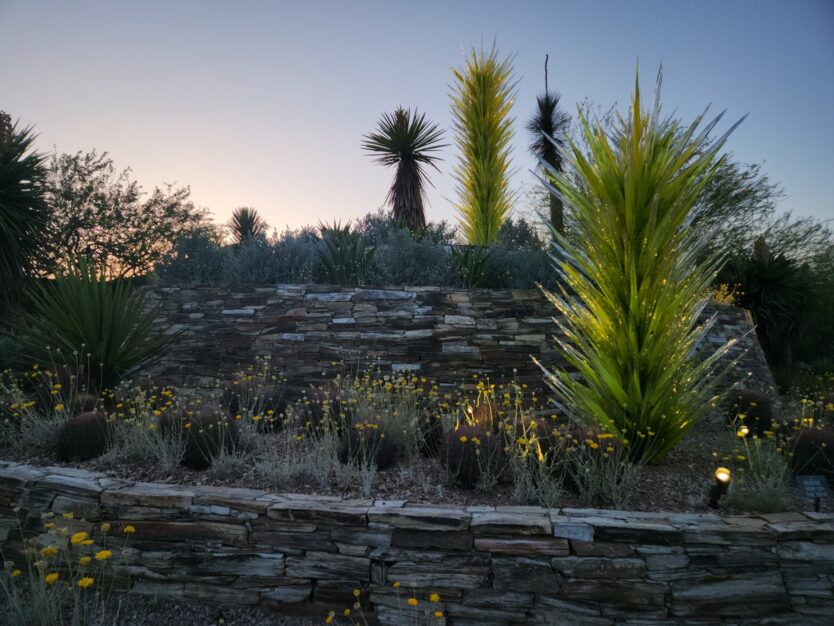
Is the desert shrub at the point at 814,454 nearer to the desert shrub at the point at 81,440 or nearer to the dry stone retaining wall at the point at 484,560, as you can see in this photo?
the dry stone retaining wall at the point at 484,560

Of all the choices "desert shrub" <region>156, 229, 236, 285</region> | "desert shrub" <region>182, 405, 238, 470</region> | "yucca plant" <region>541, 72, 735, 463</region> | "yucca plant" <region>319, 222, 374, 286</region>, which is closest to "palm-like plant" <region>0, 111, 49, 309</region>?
"desert shrub" <region>156, 229, 236, 285</region>

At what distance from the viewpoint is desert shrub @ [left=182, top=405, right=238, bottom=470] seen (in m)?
4.41

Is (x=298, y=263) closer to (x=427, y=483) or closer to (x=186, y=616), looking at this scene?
(x=427, y=483)

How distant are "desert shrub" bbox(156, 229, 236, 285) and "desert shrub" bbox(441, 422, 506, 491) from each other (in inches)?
222

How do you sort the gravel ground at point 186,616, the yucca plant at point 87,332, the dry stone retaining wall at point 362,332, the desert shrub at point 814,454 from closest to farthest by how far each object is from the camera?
the gravel ground at point 186,616 → the desert shrub at point 814,454 → the yucca plant at point 87,332 → the dry stone retaining wall at point 362,332

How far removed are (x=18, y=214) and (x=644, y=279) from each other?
10905mm

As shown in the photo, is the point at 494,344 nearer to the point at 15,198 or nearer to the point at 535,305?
the point at 535,305

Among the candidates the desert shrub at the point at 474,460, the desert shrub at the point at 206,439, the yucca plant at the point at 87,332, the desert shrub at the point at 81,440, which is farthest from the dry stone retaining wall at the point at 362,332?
the desert shrub at the point at 474,460

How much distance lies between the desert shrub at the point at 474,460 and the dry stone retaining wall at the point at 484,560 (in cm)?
49

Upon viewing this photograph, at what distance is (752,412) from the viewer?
5867 millimetres

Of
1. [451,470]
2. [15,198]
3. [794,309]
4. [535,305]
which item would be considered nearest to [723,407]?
[535,305]

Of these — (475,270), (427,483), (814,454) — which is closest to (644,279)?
(814,454)

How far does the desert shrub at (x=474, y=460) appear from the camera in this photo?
4051 mm

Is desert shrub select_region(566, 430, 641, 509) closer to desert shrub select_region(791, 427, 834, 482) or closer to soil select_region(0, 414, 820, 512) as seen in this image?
soil select_region(0, 414, 820, 512)
